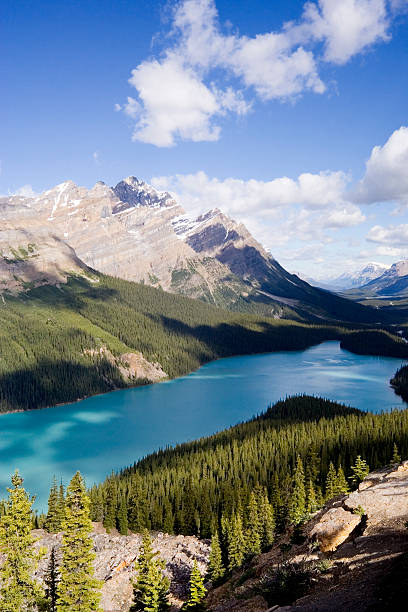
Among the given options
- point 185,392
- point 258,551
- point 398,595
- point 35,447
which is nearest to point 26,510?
point 398,595

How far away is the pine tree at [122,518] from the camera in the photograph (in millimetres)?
62312

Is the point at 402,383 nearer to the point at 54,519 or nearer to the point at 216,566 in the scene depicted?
the point at 216,566

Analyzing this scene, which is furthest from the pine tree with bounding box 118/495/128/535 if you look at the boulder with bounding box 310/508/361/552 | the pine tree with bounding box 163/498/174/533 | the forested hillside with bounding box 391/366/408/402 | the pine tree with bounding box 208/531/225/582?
the forested hillside with bounding box 391/366/408/402

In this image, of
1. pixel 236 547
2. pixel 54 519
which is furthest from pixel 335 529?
pixel 54 519

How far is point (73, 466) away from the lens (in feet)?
319

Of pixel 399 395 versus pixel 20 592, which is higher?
pixel 20 592

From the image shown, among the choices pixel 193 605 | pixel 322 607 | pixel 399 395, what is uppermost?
pixel 322 607

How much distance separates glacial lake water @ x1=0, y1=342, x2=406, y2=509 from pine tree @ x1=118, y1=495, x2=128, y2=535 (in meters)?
23.4

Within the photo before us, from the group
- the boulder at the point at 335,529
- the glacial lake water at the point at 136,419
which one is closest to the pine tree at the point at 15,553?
the boulder at the point at 335,529

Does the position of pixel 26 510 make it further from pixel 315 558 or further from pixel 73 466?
pixel 73 466

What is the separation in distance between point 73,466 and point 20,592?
71266 mm

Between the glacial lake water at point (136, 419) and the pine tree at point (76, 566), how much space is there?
5384 cm

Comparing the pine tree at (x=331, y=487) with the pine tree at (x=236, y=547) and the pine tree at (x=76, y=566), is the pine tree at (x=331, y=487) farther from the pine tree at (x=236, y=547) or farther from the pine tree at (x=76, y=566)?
the pine tree at (x=76, y=566)

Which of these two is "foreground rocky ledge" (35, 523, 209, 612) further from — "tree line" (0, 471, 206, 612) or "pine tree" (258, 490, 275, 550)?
"tree line" (0, 471, 206, 612)
